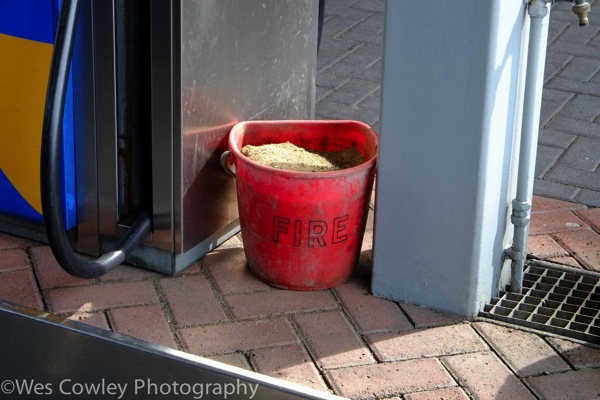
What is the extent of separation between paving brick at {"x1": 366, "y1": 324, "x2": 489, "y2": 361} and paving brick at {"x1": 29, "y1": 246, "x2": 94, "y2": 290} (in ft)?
2.72

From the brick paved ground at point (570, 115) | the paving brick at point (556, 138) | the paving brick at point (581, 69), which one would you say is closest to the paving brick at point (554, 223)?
the brick paved ground at point (570, 115)

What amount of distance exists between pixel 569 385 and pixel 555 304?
0.39 m

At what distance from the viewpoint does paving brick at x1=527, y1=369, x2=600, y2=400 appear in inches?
92.0

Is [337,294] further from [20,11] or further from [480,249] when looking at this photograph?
[20,11]

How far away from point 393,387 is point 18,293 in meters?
1.04

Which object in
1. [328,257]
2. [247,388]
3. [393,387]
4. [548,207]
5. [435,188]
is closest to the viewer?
[247,388]

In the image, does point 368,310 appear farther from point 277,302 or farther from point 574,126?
point 574,126

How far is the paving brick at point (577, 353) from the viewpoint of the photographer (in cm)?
246

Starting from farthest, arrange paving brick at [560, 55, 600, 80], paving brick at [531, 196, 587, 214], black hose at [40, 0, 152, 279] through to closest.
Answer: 1. paving brick at [560, 55, 600, 80]
2. paving brick at [531, 196, 587, 214]
3. black hose at [40, 0, 152, 279]

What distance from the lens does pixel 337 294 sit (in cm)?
277

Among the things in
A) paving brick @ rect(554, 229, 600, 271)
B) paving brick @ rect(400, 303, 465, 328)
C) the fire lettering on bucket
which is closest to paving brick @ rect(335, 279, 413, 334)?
paving brick @ rect(400, 303, 465, 328)

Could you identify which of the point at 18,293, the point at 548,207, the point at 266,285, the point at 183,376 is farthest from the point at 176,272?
the point at 548,207

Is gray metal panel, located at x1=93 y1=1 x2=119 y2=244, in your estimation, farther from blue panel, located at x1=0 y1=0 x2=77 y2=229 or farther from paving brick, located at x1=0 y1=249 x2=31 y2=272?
paving brick, located at x1=0 y1=249 x2=31 y2=272

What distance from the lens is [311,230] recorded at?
267 cm
